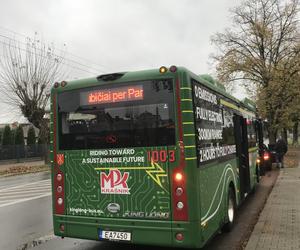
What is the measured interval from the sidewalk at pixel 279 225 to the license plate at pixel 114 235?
1944 millimetres

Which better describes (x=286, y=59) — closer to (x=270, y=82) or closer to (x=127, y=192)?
(x=270, y=82)

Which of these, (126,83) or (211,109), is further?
(211,109)

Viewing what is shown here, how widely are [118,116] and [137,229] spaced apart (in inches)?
64.5

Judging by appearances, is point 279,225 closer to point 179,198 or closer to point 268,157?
point 179,198

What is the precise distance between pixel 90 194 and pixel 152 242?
3.88 feet

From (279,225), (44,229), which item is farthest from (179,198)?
(44,229)

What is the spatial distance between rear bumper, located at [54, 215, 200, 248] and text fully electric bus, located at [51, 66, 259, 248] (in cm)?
1

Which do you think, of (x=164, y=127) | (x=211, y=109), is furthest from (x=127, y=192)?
(x=211, y=109)

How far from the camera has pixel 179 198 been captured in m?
5.40

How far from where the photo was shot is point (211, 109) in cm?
661

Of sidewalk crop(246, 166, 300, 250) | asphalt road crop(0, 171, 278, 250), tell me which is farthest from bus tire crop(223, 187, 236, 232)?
sidewalk crop(246, 166, 300, 250)

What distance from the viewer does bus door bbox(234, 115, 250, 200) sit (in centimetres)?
912

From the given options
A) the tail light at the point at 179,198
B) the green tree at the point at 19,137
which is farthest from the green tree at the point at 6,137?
the tail light at the point at 179,198

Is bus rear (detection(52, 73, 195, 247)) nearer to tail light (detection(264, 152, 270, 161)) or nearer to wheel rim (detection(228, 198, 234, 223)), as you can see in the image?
wheel rim (detection(228, 198, 234, 223))
